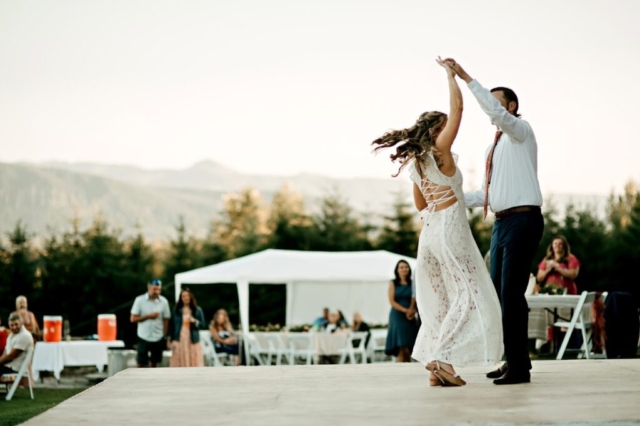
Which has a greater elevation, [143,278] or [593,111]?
[593,111]

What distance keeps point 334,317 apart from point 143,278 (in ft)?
29.4

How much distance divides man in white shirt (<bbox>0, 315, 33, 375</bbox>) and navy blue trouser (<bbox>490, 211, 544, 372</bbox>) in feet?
26.7

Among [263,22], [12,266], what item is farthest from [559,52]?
[12,266]

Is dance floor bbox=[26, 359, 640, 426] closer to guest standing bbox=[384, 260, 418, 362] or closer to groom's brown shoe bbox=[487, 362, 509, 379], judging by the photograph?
groom's brown shoe bbox=[487, 362, 509, 379]

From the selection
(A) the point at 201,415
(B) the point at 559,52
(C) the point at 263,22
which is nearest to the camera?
(A) the point at 201,415

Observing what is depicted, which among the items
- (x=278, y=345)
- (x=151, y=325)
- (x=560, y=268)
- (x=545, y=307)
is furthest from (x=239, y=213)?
(x=545, y=307)

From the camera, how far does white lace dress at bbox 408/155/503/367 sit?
5.30 meters

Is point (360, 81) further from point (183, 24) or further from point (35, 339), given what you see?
point (35, 339)

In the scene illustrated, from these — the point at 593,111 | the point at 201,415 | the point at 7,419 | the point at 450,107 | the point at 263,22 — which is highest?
the point at 263,22

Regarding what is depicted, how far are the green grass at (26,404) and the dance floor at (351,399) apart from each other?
330 centimetres

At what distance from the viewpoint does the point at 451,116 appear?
5.21 metres

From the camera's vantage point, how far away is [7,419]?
30.4 ft

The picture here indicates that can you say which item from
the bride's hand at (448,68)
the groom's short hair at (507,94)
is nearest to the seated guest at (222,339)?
the groom's short hair at (507,94)

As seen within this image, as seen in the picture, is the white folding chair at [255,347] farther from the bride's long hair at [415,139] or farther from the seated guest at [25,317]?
the bride's long hair at [415,139]
